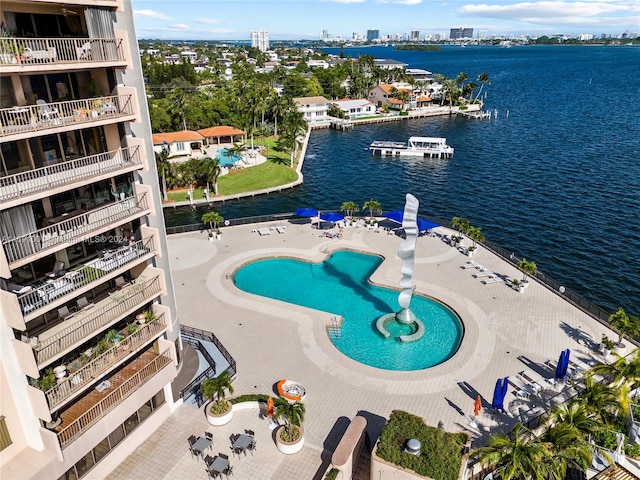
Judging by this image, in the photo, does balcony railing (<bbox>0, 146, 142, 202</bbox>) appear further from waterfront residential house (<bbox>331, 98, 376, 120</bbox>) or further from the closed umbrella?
waterfront residential house (<bbox>331, 98, 376, 120</bbox>)

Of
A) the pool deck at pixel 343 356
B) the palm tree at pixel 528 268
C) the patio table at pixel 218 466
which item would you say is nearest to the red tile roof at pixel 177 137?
the pool deck at pixel 343 356

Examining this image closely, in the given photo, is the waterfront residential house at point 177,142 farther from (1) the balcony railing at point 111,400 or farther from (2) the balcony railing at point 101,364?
(1) the balcony railing at point 111,400

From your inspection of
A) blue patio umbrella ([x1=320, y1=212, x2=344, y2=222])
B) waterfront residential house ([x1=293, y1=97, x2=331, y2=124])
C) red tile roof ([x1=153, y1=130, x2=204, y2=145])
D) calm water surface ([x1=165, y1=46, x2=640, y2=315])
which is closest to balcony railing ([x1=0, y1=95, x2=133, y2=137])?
blue patio umbrella ([x1=320, y1=212, x2=344, y2=222])

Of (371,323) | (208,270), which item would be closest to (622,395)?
(371,323)

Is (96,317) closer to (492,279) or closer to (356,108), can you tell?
(492,279)

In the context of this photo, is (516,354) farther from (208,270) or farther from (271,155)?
(271,155)

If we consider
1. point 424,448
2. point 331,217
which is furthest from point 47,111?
point 331,217
